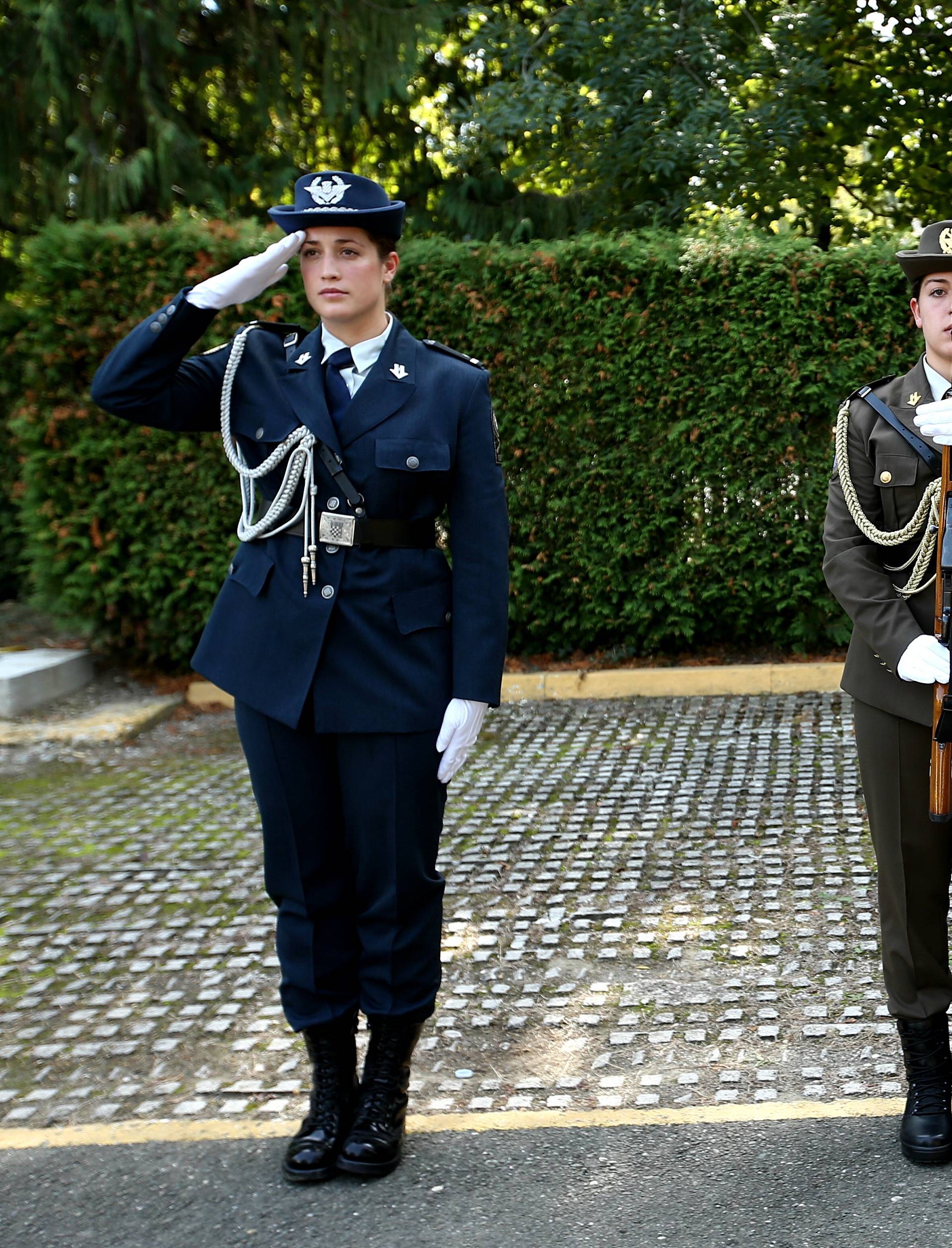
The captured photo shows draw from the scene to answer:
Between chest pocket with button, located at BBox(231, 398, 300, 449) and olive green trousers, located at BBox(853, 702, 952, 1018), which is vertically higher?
chest pocket with button, located at BBox(231, 398, 300, 449)

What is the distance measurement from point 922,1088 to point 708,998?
1029 millimetres

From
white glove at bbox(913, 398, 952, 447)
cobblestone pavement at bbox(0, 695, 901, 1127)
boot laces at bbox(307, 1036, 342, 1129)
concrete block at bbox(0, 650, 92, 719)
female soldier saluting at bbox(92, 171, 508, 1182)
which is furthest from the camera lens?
concrete block at bbox(0, 650, 92, 719)

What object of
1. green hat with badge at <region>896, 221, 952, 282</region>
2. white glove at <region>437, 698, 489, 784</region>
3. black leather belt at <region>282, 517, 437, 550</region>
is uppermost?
green hat with badge at <region>896, 221, 952, 282</region>

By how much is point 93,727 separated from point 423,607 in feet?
17.4

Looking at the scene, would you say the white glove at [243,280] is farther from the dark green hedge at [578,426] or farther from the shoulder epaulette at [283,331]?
the dark green hedge at [578,426]

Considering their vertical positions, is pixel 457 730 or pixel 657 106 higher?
pixel 657 106

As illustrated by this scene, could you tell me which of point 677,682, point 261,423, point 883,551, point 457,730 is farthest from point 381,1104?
point 677,682

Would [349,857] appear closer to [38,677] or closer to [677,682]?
[677,682]

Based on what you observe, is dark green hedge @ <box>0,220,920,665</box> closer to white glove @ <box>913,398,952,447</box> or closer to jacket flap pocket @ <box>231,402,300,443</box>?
jacket flap pocket @ <box>231,402,300,443</box>

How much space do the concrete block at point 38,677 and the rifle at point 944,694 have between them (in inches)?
254

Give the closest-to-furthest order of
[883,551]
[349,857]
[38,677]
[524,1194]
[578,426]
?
[524,1194] < [883,551] < [349,857] < [38,677] < [578,426]

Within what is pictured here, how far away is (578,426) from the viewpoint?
872cm

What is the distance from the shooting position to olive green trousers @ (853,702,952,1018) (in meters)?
3.15

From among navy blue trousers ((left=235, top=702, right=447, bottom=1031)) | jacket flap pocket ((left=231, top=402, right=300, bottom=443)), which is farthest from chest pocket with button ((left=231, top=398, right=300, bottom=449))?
navy blue trousers ((left=235, top=702, right=447, bottom=1031))
